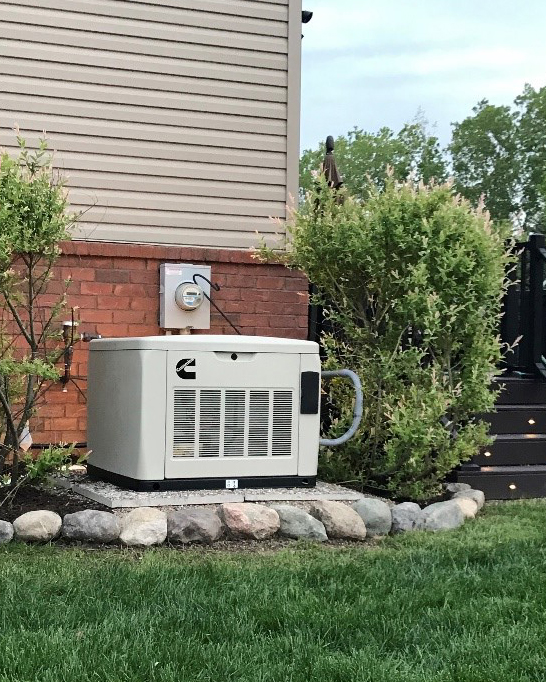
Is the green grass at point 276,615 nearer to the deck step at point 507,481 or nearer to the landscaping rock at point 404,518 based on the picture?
the landscaping rock at point 404,518

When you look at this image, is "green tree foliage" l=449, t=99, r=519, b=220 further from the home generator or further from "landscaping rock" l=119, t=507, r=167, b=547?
A: "landscaping rock" l=119, t=507, r=167, b=547

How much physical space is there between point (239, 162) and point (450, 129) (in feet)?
147

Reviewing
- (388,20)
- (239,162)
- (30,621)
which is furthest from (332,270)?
(388,20)

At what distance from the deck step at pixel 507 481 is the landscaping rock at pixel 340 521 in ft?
4.93

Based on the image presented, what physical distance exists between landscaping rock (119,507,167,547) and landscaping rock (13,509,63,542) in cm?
31

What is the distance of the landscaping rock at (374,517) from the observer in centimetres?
489

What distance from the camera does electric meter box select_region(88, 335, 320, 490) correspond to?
471 cm

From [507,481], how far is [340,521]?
1.91 meters

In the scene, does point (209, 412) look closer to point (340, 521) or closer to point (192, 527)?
point (192, 527)

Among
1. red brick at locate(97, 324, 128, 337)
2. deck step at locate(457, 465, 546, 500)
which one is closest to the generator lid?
red brick at locate(97, 324, 128, 337)

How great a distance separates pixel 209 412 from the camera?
4848 mm

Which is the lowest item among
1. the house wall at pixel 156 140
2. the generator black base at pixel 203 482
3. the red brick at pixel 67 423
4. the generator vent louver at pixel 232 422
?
the generator black base at pixel 203 482

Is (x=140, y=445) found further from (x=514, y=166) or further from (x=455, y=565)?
(x=514, y=166)

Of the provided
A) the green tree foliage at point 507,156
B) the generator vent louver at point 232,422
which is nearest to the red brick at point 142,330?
the generator vent louver at point 232,422
